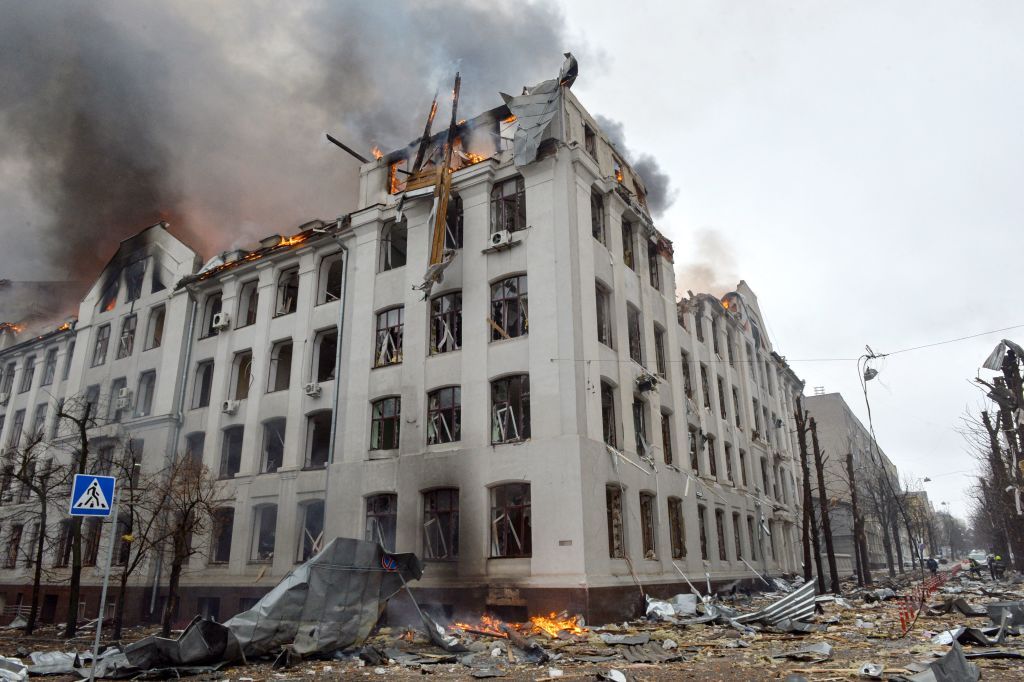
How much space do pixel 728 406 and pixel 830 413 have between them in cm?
4897

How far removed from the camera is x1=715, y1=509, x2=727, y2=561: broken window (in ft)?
91.7

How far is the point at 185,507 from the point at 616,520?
13099mm

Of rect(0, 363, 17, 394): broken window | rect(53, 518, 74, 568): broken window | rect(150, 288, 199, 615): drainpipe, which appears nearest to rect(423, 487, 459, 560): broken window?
rect(150, 288, 199, 615): drainpipe

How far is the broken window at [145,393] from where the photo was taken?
2955 centimetres

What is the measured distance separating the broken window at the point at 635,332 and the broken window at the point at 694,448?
573 centimetres

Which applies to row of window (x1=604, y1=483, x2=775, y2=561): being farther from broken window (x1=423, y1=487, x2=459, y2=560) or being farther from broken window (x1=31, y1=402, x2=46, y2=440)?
broken window (x1=31, y1=402, x2=46, y2=440)

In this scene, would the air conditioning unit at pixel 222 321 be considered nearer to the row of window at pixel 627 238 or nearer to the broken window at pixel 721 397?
the row of window at pixel 627 238

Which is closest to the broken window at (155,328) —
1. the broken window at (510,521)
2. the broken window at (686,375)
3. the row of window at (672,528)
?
the broken window at (510,521)

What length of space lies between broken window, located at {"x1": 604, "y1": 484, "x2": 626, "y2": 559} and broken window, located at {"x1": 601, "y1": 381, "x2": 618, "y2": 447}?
1.48 m

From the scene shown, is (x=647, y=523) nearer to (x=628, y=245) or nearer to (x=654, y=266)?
(x=628, y=245)

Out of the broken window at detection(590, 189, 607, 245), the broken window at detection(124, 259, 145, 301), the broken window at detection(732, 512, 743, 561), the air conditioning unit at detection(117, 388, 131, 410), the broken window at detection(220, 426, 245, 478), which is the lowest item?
the broken window at detection(732, 512, 743, 561)

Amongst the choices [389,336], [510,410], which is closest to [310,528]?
[389,336]

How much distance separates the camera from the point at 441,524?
20.1 metres

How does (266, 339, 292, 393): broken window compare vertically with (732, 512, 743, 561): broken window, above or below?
above
